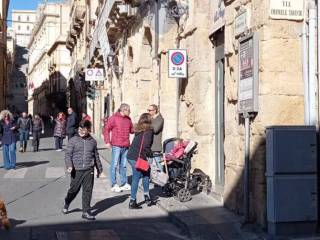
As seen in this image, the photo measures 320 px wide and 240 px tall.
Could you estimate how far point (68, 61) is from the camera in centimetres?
6700

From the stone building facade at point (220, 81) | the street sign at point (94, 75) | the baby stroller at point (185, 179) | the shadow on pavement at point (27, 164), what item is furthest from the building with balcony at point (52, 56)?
the baby stroller at point (185, 179)

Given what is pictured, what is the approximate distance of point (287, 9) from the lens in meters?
7.80

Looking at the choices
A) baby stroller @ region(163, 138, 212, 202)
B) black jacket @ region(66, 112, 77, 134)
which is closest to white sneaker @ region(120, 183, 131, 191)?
baby stroller @ region(163, 138, 212, 202)

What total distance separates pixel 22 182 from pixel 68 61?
5457 centimetres

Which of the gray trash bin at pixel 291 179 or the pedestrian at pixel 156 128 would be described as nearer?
the gray trash bin at pixel 291 179

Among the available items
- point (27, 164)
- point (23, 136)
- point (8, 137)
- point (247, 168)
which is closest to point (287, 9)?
point (247, 168)

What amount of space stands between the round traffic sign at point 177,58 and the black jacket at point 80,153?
122 inches

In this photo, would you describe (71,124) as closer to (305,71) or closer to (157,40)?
(157,40)

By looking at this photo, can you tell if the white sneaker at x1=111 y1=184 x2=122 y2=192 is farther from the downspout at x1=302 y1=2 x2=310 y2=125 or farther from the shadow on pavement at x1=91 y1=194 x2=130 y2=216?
the downspout at x1=302 y1=2 x2=310 y2=125

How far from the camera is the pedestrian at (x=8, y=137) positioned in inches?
628

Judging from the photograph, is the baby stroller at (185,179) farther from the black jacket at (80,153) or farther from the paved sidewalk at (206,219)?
the black jacket at (80,153)

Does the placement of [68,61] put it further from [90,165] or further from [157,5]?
[90,165]

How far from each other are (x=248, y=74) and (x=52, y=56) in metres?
64.5

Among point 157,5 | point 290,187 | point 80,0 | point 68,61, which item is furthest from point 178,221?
point 68,61
